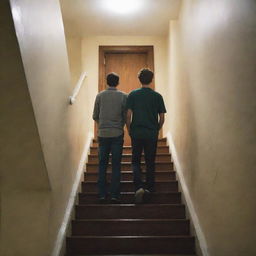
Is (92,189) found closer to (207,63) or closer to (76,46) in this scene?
(207,63)

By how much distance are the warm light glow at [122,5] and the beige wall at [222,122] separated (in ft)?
3.49

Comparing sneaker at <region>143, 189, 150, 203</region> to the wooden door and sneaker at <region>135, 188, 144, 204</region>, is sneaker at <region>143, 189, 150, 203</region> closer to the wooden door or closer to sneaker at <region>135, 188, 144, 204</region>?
sneaker at <region>135, 188, 144, 204</region>

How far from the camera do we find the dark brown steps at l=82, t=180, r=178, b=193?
3729mm

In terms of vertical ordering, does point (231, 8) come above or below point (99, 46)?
below

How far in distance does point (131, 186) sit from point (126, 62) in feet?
8.62

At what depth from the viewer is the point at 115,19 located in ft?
16.6

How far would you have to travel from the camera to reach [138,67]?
5719 mm

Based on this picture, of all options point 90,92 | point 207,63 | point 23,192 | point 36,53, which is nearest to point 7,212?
point 23,192

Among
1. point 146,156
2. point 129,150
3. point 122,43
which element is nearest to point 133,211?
point 146,156

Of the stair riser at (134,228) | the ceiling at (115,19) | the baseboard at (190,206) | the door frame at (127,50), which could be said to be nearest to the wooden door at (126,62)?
the door frame at (127,50)

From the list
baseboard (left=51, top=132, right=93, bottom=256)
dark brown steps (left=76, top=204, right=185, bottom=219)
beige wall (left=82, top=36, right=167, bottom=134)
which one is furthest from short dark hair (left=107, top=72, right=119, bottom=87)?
beige wall (left=82, top=36, right=167, bottom=134)

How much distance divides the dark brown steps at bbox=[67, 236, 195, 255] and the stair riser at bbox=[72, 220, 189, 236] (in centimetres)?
16

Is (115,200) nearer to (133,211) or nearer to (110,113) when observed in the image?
(133,211)

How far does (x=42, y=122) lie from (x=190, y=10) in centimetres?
210
